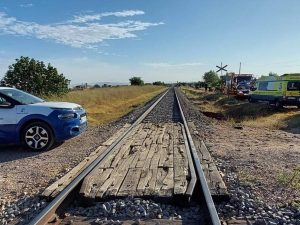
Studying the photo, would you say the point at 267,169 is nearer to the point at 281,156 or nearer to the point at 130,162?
the point at 281,156

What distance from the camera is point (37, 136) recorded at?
9156mm

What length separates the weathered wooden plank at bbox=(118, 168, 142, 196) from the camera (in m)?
5.43

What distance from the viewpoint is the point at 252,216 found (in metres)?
4.63

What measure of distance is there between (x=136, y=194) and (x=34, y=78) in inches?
794

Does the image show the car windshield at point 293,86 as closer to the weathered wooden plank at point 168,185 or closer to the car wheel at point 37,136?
the car wheel at point 37,136

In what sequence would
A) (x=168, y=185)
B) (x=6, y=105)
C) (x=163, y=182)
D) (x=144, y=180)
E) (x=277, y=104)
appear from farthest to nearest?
(x=277, y=104)
(x=6, y=105)
(x=144, y=180)
(x=163, y=182)
(x=168, y=185)

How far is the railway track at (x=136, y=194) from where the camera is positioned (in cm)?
462

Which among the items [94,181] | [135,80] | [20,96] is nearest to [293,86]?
[20,96]

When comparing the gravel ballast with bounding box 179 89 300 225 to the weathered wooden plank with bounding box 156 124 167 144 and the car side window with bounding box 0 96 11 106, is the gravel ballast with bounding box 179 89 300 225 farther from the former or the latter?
the car side window with bounding box 0 96 11 106

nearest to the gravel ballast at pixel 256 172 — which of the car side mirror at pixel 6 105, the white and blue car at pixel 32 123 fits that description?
the white and blue car at pixel 32 123

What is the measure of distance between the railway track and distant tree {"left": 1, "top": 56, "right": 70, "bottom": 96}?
665 inches

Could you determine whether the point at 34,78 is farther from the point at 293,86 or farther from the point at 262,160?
the point at 262,160

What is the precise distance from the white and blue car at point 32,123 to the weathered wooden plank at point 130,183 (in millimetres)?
3143

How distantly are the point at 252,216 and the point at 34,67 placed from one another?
2149 centimetres
